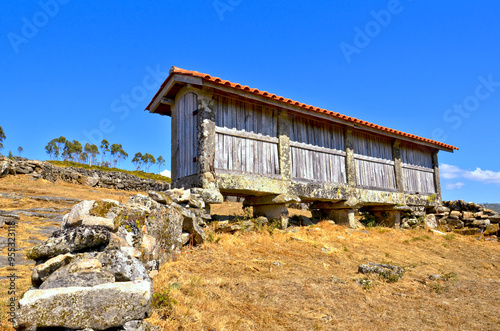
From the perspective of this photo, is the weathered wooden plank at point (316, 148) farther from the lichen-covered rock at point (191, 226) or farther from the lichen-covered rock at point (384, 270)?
the lichen-covered rock at point (384, 270)

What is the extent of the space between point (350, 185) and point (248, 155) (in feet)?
13.0

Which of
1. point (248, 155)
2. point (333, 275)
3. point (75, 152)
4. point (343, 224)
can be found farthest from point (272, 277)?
point (75, 152)

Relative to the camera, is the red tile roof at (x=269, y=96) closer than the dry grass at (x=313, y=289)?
No

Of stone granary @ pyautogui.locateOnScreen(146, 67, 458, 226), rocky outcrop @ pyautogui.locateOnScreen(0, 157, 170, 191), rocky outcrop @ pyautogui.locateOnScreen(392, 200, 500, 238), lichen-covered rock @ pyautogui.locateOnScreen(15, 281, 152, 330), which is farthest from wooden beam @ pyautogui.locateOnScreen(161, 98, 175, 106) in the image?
rocky outcrop @ pyautogui.locateOnScreen(0, 157, 170, 191)

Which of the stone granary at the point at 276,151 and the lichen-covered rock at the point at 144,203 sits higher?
the stone granary at the point at 276,151

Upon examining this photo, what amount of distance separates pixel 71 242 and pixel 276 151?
6.24 metres

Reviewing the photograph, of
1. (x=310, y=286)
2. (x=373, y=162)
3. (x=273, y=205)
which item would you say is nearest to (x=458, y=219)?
(x=373, y=162)

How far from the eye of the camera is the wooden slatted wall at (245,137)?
784cm

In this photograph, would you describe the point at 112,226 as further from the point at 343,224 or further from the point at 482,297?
the point at 343,224

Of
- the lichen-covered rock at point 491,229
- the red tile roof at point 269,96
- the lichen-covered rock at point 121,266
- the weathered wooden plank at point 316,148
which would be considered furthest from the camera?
the lichen-covered rock at point 491,229

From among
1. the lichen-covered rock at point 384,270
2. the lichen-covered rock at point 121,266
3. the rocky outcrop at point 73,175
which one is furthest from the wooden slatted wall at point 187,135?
the rocky outcrop at point 73,175

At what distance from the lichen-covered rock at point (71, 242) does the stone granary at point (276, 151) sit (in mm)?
3935

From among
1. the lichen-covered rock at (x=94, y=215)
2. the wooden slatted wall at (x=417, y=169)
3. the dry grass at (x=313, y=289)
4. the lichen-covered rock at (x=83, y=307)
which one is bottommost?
the dry grass at (x=313, y=289)

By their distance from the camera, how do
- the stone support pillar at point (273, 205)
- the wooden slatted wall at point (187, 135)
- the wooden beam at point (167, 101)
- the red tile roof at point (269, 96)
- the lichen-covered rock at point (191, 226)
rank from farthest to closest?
the wooden beam at point (167, 101), the stone support pillar at point (273, 205), the wooden slatted wall at point (187, 135), the red tile roof at point (269, 96), the lichen-covered rock at point (191, 226)
